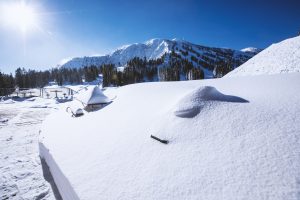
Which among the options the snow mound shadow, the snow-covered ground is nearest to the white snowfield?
the snow mound shadow

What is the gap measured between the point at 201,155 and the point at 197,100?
2.20m

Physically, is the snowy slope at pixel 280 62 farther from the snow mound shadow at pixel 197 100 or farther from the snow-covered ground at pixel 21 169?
the snow-covered ground at pixel 21 169

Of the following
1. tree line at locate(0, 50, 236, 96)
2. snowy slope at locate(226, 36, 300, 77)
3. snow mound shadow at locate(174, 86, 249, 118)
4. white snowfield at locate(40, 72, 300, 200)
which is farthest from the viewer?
tree line at locate(0, 50, 236, 96)

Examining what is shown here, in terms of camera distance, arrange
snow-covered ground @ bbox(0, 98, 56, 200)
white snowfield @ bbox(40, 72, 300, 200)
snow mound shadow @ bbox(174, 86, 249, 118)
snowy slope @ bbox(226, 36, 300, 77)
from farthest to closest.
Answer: snowy slope @ bbox(226, 36, 300, 77) < snow-covered ground @ bbox(0, 98, 56, 200) < snow mound shadow @ bbox(174, 86, 249, 118) < white snowfield @ bbox(40, 72, 300, 200)

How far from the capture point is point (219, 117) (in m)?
5.32

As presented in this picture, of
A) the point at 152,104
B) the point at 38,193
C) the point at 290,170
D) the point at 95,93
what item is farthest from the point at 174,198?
the point at 95,93

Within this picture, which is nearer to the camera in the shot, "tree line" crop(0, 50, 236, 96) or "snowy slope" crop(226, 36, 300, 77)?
"snowy slope" crop(226, 36, 300, 77)

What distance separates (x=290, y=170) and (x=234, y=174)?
86 cm

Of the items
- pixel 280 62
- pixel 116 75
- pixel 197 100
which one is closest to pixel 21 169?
pixel 197 100

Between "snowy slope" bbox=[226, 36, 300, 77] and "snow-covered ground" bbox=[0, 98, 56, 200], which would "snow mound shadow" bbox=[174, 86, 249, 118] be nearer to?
"snow-covered ground" bbox=[0, 98, 56, 200]

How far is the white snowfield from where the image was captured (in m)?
3.38

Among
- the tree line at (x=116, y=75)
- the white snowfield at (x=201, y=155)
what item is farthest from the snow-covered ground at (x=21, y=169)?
the tree line at (x=116, y=75)

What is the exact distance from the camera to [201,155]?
14.1 ft

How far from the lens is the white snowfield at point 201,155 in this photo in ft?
11.1
